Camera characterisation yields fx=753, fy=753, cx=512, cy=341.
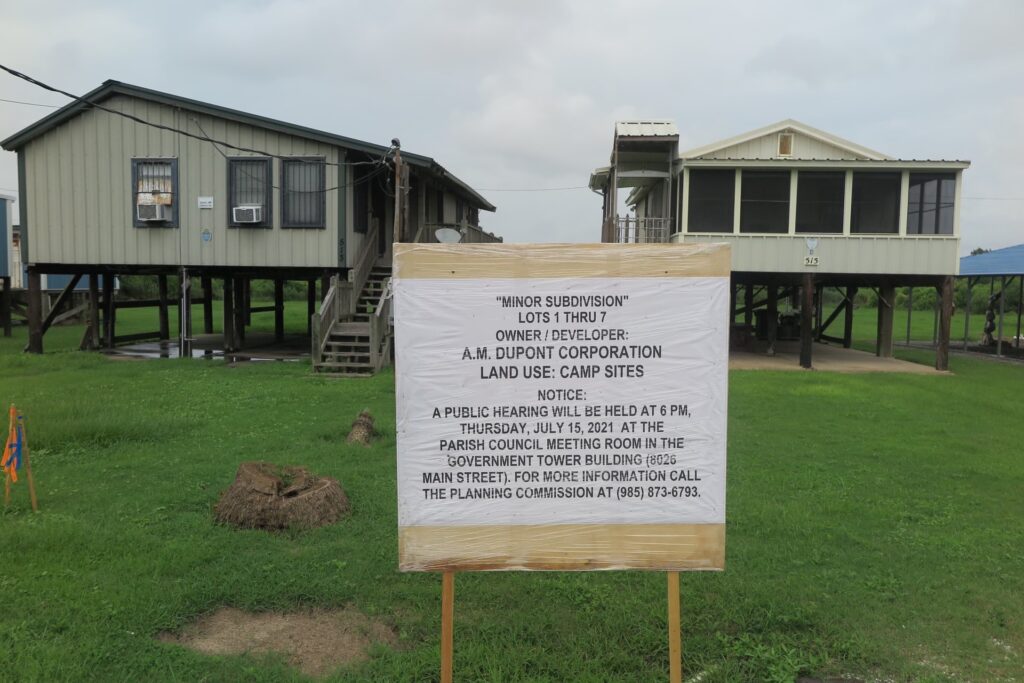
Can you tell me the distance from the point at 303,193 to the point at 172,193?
2.98 metres

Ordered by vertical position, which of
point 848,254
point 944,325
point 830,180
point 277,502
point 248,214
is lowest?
point 277,502

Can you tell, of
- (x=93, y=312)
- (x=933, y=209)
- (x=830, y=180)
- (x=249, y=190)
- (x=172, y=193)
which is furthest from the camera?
(x=93, y=312)

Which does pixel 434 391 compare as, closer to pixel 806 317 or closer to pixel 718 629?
pixel 718 629

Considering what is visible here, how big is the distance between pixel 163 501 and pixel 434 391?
3.97 metres

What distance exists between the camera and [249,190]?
1638 cm

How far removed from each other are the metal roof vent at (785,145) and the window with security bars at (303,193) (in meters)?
11.1

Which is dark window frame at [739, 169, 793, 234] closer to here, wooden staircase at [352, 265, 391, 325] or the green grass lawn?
wooden staircase at [352, 265, 391, 325]

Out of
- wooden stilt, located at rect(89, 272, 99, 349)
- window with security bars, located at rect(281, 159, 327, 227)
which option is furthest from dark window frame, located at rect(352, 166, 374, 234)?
wooden stilt, located at rect(89, 272, 99, 349)

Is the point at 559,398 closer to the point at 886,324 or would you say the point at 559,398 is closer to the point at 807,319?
the point at 807,319

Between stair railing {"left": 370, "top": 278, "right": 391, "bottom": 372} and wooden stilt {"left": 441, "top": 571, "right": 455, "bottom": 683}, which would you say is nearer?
wooden stilt {"left": 441, "top": 571, "right": 455, "bottom": 683}

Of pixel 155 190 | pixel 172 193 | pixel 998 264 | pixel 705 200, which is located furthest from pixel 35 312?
pixel 998 264

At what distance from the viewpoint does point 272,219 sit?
16297 mm

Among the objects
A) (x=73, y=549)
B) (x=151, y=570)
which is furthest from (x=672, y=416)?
(x=73, y=549)

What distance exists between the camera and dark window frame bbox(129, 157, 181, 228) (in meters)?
16.5
